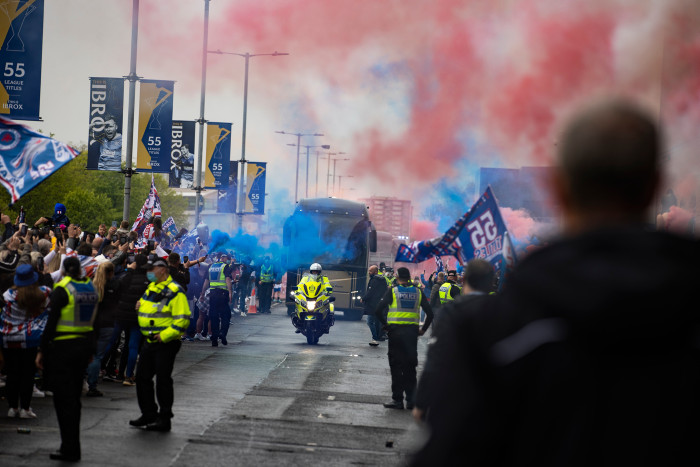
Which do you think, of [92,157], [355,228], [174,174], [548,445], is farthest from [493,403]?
[355,228]

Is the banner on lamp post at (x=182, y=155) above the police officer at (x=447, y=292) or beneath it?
above

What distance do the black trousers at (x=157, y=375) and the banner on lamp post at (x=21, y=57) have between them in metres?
6.34

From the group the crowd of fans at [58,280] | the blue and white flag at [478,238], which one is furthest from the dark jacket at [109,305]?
the blue and white flag at [478,238]

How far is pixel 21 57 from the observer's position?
15.5 metres

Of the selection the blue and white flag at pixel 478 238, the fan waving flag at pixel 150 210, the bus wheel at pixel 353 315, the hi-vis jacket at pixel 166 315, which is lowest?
the bus wheel at pixel 353 315

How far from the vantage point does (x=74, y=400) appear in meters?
8.75

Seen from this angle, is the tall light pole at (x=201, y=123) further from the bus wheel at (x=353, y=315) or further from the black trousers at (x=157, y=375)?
the black trousers at (x=157, y=375)

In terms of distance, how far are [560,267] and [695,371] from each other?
1.06 feet

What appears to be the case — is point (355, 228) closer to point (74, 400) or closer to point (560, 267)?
point (74, 400)

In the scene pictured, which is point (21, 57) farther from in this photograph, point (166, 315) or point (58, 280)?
point (166, 315)

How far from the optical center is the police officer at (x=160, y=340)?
10.5 meters

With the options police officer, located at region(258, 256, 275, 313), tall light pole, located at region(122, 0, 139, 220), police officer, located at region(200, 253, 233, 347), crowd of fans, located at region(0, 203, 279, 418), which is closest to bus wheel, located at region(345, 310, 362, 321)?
police officer, located at region(258, 256, 275, 313)

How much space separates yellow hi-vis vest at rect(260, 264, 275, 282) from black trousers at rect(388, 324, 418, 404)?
22.6 metres

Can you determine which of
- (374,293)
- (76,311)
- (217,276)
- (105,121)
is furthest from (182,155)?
(76,311)
